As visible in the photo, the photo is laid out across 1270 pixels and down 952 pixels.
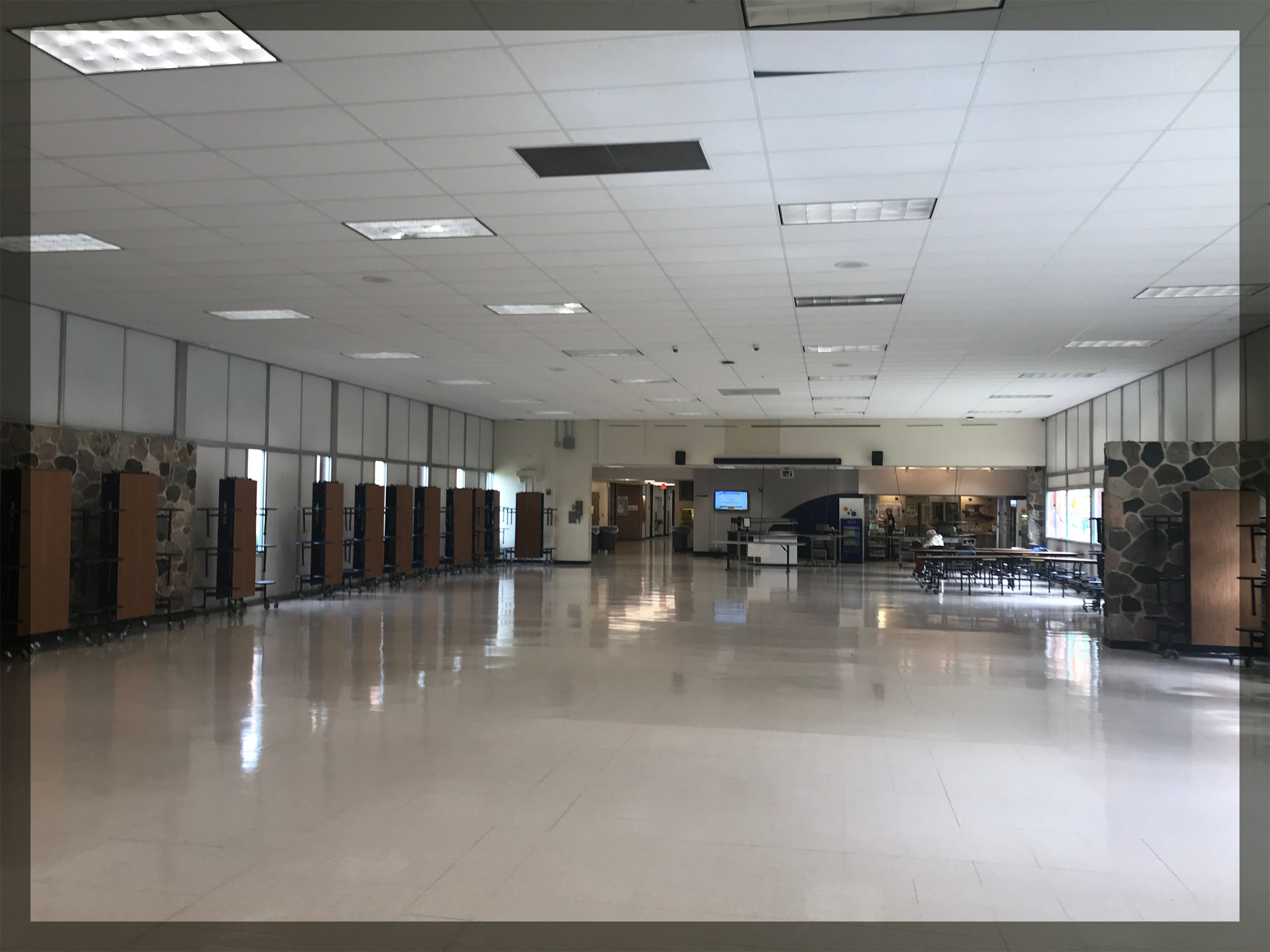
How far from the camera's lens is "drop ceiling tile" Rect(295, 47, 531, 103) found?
14.5 ft

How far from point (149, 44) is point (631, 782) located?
441 cm

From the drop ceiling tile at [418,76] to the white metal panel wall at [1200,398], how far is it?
1096cm

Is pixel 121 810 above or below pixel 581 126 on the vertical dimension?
below

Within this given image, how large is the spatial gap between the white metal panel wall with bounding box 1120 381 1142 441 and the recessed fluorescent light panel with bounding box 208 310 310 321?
12679 millimetres

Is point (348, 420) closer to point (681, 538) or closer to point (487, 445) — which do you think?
point (487, 445)

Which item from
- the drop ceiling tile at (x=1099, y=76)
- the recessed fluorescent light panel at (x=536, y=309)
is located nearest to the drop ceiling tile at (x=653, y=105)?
the drop ceiling tile at (x=1099, y=76)

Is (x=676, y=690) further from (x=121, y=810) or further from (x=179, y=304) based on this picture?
(x=179, y=304)

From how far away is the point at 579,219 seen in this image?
22.7ft

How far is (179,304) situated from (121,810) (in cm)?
703

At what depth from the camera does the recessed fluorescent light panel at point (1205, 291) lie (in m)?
8.59

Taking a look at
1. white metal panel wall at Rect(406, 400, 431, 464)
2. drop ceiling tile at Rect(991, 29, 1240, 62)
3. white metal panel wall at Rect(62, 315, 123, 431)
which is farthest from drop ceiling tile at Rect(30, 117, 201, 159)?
white metal panel wall at Rect(406, 400, 431, 464)

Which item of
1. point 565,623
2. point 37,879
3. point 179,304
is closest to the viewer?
point 37,879

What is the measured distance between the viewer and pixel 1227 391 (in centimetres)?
1160

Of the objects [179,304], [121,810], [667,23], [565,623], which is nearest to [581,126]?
[667,23]
